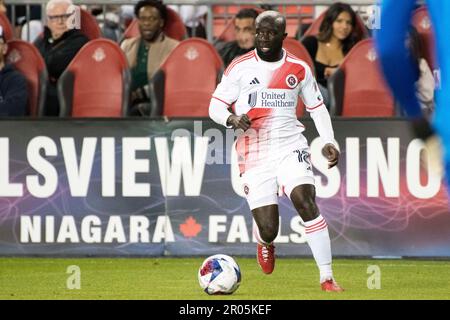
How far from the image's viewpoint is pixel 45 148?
49.0ft

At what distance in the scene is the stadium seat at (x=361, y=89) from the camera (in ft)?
50.9

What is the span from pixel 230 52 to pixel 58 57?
2078 millimetres

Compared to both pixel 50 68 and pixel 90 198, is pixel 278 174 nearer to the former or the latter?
pixel 90 198

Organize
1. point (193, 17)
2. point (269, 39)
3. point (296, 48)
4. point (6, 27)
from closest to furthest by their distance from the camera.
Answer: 1. point (269, 39)
2. point (296, 48)
3. point (6, 27)
4. point (193, 17)

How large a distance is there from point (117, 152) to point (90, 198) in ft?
1.94

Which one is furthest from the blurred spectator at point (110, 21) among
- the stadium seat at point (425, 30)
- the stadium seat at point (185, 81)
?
the stadium seat at point (425, 30)

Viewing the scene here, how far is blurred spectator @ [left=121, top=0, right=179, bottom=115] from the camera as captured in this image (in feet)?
51.7

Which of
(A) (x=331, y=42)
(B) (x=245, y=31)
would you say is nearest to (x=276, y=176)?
(B) (x=245, y=31)

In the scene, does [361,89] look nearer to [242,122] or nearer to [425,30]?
[425,30]

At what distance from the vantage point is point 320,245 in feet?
37.0

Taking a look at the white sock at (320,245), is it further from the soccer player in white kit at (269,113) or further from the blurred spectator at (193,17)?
the blurred spectator at (193,17)
